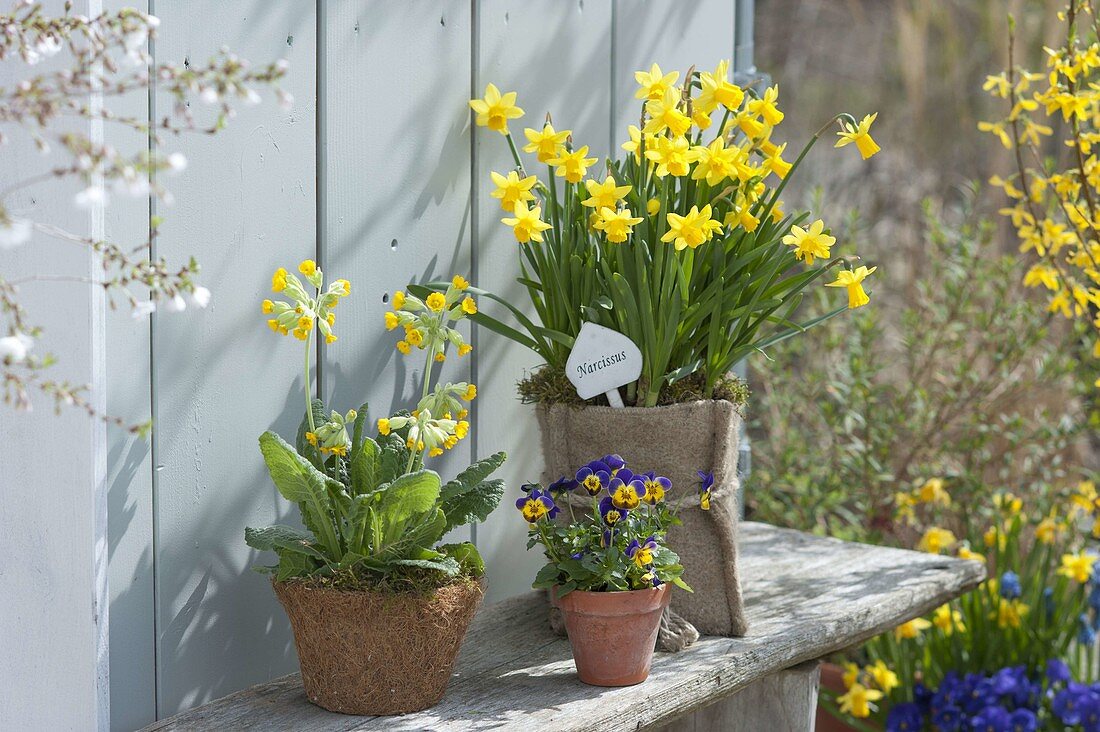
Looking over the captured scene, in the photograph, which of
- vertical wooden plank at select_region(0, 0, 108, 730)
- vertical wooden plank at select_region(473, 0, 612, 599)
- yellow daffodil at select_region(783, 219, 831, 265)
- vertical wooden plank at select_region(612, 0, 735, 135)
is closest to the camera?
vertical wooden plank at select_region(0, 0, 108, 730)

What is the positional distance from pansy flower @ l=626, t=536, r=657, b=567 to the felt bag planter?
139 millimetres

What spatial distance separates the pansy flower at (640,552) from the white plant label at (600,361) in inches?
8.1

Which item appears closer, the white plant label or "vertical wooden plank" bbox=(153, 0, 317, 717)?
"vertical wooden plank" bbox=(153, 0, 317, 717)

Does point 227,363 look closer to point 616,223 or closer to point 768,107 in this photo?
point 616,223

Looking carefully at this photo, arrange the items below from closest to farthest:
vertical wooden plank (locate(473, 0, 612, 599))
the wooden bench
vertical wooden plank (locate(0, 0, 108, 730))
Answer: vertical wooden plank (locate(0, 0, 108, 730)) < the wooden bench < vertical wooden plank (locate(473, 0, 612, 599))

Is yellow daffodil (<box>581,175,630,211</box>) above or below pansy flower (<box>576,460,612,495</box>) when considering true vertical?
above

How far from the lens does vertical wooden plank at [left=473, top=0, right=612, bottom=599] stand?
1511mm

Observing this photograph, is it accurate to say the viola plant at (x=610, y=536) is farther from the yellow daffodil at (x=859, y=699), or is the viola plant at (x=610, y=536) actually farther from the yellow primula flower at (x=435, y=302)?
the yellow daffodil at (x=859, y=699)

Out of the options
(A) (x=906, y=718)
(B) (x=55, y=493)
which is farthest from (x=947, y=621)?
(B) (x=55, y=493)

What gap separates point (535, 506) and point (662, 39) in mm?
851

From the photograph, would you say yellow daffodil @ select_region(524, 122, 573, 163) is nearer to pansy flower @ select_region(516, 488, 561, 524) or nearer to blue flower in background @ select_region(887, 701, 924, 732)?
pansy flower @ select_region(516, 488, 561, 524)

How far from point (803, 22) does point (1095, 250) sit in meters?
3.31

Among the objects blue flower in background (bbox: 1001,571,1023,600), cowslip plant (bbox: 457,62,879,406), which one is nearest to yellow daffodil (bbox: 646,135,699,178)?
cowslip plant (bbox: 457,62,879,406)

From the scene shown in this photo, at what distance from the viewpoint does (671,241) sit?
4.21 ft
